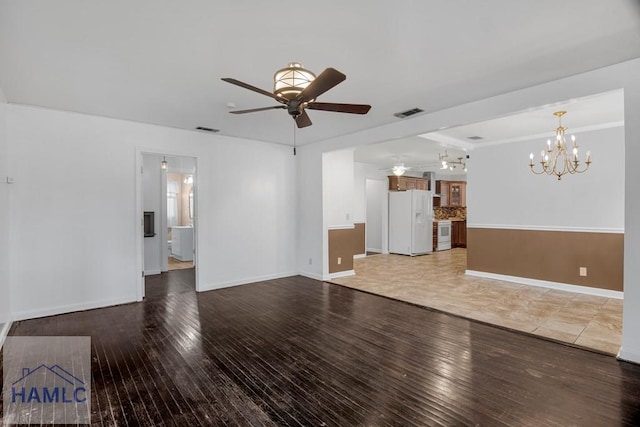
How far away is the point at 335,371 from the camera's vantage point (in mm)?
2592

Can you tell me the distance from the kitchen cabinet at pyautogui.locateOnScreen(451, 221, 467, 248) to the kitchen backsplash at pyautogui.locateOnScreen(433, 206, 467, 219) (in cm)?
61

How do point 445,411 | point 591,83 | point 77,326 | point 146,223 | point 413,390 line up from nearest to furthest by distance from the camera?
point 445,411, point 413,390, point 591,83, point 77,326, point 146,223

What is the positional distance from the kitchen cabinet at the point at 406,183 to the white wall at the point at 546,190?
3.30m

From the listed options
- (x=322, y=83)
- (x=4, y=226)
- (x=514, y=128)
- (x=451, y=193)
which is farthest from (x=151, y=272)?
(x=451, y=193)

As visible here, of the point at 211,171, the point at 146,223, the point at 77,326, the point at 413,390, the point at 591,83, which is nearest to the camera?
the point at 413,390

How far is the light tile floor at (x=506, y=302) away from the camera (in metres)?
3.38

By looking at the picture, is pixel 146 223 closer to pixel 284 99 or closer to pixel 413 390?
pixel 284 99

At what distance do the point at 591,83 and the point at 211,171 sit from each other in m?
5.05

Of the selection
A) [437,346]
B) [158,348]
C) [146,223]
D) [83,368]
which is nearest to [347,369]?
[437,346]

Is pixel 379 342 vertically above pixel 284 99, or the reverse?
pixel 284 99

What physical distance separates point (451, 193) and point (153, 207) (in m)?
9.27

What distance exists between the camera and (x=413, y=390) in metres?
2.30

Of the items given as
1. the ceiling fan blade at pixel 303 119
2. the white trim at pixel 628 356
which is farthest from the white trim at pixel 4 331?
the white trim at pixel 628 356

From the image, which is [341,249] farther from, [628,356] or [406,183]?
[406,183]
